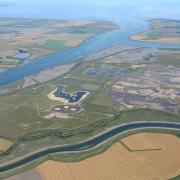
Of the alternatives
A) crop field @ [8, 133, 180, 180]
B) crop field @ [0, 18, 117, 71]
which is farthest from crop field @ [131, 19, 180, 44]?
crop field @ [8, 133, 180, 180]

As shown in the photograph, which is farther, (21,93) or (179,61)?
(179,61)

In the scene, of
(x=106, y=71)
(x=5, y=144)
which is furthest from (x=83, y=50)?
(x=5, y=144)

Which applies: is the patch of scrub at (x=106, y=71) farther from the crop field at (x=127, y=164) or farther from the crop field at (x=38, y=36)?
the crop field at (x=127, y=164)

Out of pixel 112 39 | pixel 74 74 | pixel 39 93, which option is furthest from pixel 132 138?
pixel 112 39

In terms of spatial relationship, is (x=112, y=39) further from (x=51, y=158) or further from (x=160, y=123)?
(x=51, y=158)

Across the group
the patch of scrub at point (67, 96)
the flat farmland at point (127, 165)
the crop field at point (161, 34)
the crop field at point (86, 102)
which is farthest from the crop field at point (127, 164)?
the crop field at point (161, 34)

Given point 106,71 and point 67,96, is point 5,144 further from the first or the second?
point 106,71
